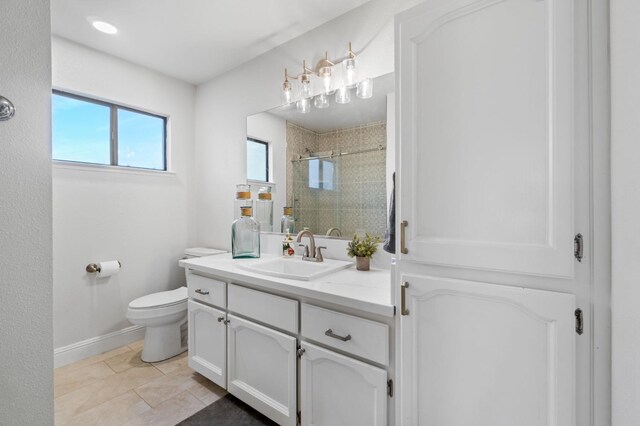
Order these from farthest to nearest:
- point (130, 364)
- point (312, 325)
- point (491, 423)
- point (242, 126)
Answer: point (242, 126), point (130, 364), point (312, 325), point (491, 423)

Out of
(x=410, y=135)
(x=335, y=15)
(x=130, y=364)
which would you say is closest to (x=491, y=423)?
(x=410, y=135)

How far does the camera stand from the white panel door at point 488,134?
0.81m

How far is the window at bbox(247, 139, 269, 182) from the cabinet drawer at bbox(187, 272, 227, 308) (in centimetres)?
96

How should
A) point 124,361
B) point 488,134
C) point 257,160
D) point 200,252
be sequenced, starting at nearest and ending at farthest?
point 488,134 < point 124,361 < point 257,160 < point 200,252

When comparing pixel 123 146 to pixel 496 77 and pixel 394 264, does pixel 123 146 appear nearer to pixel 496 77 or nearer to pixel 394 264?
pixel 394 264

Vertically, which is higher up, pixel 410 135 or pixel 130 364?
pixel 410 135

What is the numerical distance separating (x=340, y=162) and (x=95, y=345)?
255 centimetres

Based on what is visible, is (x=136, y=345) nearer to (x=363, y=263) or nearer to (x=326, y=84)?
(x=363, y=263)

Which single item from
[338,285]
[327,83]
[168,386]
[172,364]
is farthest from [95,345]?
[327,83]

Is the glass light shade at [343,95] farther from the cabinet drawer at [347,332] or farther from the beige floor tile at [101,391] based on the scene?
the beige floor tile at [101,391]

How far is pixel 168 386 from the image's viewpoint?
2.02 metres

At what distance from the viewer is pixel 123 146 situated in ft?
8.77

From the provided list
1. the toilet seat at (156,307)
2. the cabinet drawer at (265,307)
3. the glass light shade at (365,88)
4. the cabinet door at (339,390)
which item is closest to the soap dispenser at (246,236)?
the cabinet drawer at (265,307)

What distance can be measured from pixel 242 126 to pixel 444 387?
246cm
